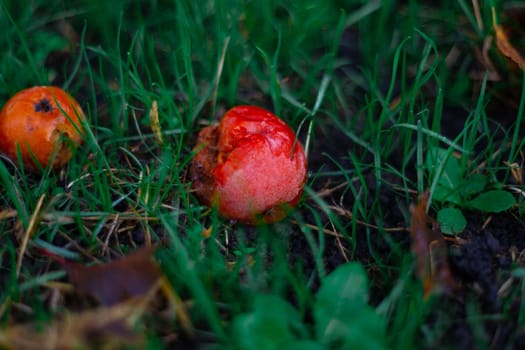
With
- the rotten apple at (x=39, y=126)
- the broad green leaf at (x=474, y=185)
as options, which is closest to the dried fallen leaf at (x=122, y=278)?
the rotten apple at (x=39, y=126)

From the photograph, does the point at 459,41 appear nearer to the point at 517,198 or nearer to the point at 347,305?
the point at 517,198

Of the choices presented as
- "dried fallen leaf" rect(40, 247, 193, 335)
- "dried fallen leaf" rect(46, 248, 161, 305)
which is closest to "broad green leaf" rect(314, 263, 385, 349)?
"dried fallen leaf" rect(40, 247, 193, 335)

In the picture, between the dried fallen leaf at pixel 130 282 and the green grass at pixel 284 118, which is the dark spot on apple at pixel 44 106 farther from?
Answer: the dried fallen leaf at pixel 130 282

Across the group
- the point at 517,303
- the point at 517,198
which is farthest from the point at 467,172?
the point at 517,303

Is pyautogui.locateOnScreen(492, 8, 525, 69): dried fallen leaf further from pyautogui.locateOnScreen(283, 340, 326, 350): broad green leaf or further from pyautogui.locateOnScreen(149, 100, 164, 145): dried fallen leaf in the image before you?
pyautogui.locateOnScreen(283, 340, 326, 350): broad green leaf

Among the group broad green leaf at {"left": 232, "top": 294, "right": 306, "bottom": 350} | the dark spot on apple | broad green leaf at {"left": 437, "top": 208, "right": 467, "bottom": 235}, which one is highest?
the dark spot on apple

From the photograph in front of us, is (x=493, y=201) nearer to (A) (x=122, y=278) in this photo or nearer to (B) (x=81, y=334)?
(A) (x=122, y=278)
